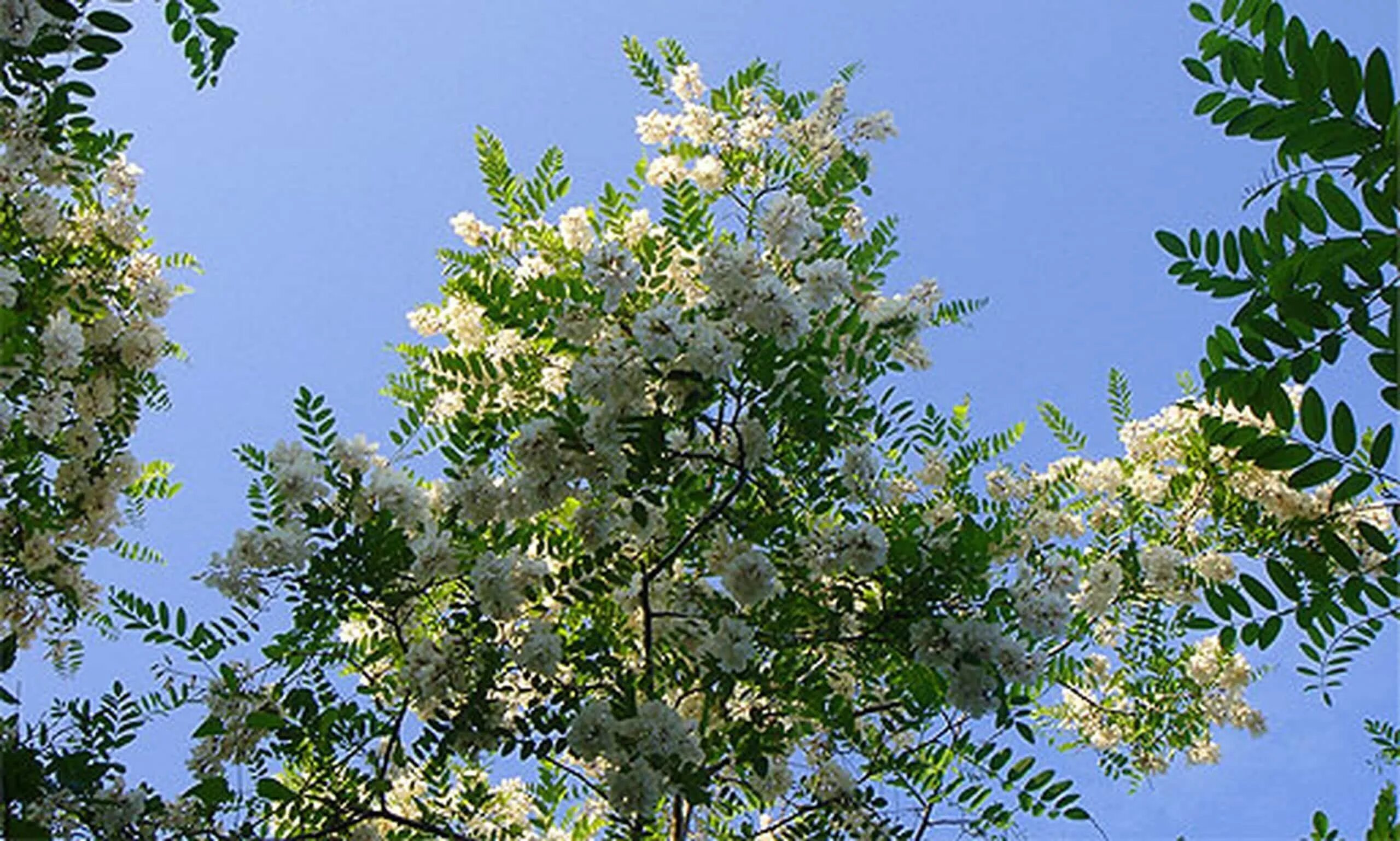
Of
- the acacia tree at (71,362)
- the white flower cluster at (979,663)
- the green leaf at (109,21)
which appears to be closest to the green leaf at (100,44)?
the green leaf at (109,21)

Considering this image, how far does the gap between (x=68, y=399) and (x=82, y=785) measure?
2288mm

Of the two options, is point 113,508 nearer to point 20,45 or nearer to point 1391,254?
point 20,45

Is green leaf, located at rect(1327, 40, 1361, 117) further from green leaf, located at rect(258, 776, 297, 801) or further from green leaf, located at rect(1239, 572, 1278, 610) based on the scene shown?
green leaf, located at rect(258, 776, 297, 801)

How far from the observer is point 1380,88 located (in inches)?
64.4

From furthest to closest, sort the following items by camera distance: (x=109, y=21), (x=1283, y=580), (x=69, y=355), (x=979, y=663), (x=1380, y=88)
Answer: (x=69, y=355) → (x=979, y=663) → (x=109, y=21) → (x=1283, y=580) → (x=1380, y=88)

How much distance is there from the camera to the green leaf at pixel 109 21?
7.15 feet

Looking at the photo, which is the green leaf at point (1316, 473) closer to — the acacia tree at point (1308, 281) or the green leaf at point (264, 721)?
the acacia tree at point (1308, 281)

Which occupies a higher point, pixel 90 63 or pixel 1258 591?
pixel 90 63

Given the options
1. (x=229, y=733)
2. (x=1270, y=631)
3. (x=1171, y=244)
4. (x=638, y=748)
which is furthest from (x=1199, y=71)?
(x=229, y=733)

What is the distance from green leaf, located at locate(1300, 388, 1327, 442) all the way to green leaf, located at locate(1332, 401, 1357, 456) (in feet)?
0.05

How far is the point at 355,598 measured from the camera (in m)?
3.59

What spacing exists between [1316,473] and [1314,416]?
88mm

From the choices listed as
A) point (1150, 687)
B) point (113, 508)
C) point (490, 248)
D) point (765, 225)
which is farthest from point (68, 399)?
point (1150, 687)

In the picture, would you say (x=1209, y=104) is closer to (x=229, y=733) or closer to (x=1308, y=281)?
(x=1308, y=281)
